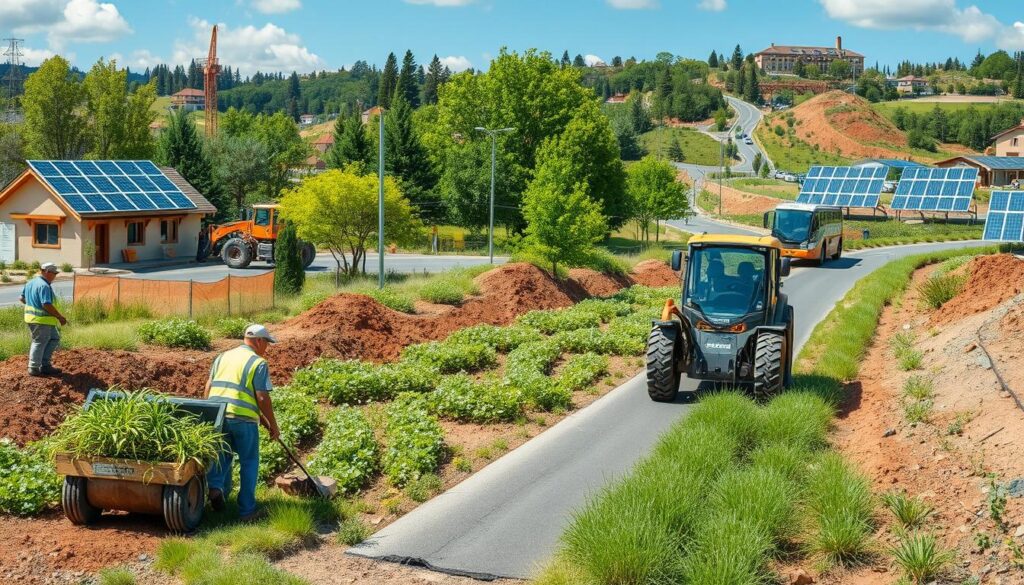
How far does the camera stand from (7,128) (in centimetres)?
6588

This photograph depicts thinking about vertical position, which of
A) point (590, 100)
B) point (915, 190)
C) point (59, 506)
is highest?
point (590, 100)

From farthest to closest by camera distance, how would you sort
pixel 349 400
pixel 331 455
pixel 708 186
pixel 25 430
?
pixel 708 186, pixel 349 400, pixel 25 430, pixel 331 455

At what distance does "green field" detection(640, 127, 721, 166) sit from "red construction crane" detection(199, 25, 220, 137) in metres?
66.9

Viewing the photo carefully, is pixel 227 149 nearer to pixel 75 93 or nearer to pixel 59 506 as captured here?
pixel 75 93

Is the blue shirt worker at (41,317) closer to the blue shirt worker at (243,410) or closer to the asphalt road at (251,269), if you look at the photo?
the blue shirt worker at (243,410)

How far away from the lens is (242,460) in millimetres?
10383

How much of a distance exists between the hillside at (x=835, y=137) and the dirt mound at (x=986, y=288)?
12211 centimetres

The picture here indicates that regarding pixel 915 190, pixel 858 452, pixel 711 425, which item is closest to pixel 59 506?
pixel 711 425

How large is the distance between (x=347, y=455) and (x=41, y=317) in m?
6.27

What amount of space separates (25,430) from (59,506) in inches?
121

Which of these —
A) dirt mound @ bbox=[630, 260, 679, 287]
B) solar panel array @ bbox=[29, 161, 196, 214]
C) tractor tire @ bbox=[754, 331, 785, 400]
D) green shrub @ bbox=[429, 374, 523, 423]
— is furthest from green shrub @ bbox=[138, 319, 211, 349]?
solar panel array @ bbox=[29, 161, 196, 214]

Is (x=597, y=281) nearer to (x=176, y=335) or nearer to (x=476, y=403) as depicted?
(x=176, y=335)

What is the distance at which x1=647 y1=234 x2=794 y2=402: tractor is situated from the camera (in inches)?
647

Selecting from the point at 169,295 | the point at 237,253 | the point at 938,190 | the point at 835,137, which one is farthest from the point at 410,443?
the point at 835,137
